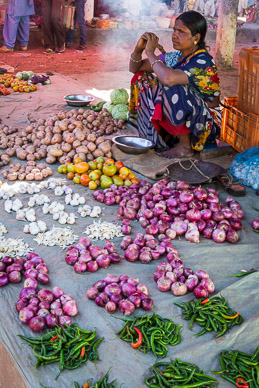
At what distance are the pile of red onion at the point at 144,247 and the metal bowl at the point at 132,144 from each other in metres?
1.49

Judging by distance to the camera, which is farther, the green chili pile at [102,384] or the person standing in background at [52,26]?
the person standing in background at [52,26]

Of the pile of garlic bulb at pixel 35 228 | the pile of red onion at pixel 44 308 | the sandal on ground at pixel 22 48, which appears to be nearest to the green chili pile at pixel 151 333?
the pile of red onion at pixel 44 308

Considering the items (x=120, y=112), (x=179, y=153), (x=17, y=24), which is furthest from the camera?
(x=17, y=24)

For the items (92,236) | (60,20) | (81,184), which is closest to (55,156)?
(81,184)

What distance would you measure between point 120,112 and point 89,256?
281 centimetres

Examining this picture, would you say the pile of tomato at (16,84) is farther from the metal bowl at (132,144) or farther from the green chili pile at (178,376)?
the green chili pile at (178,376)

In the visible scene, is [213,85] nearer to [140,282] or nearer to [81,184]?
[81,184]

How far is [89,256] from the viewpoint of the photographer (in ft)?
8.29

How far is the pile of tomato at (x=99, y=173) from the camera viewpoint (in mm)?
3604

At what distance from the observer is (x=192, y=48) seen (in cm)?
397

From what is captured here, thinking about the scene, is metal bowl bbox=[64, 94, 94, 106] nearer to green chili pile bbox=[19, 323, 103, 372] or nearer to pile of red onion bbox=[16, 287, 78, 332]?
pile of red onion bbox=[16, 287, 78, 332]

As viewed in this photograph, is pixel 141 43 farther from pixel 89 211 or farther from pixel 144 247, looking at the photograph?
pixel 144 247

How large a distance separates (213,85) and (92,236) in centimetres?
196

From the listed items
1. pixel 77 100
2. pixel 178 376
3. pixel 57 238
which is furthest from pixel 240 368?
pixel 77 100
